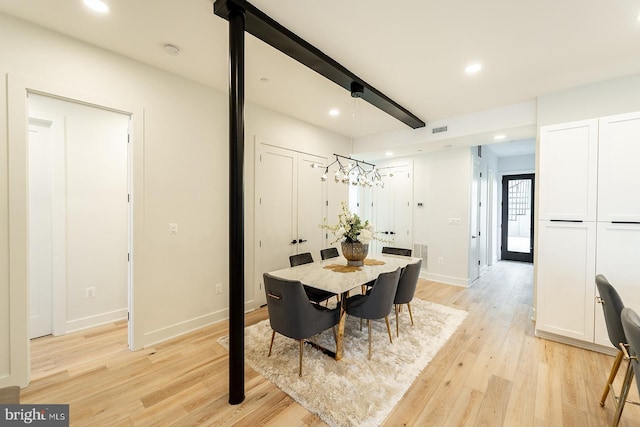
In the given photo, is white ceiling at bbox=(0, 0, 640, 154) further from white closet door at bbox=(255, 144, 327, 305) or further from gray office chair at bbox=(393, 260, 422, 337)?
gray office chair at bbox=(393, 260, 422, 337)

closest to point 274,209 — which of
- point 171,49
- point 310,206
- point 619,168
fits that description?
point 310,206

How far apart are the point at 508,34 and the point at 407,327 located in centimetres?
309

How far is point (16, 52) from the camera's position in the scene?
6.68ft

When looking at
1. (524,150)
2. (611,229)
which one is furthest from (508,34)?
(524,150)

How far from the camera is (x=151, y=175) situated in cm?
274

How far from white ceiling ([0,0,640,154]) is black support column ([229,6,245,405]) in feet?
1.28

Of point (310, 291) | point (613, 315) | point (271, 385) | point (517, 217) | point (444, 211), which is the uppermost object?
point (444, 211)

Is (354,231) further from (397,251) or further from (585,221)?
(585,221)

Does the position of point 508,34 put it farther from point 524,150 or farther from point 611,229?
point 524,150

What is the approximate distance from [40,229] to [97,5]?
2479 millimetres

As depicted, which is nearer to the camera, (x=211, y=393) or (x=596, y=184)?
(x=211, y=393)

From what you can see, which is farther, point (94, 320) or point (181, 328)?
point (94, 320)

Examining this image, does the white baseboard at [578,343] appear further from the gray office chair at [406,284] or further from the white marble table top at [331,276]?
the white marble table top at [331,276]

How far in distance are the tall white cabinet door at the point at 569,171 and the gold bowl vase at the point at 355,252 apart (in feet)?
6.77
